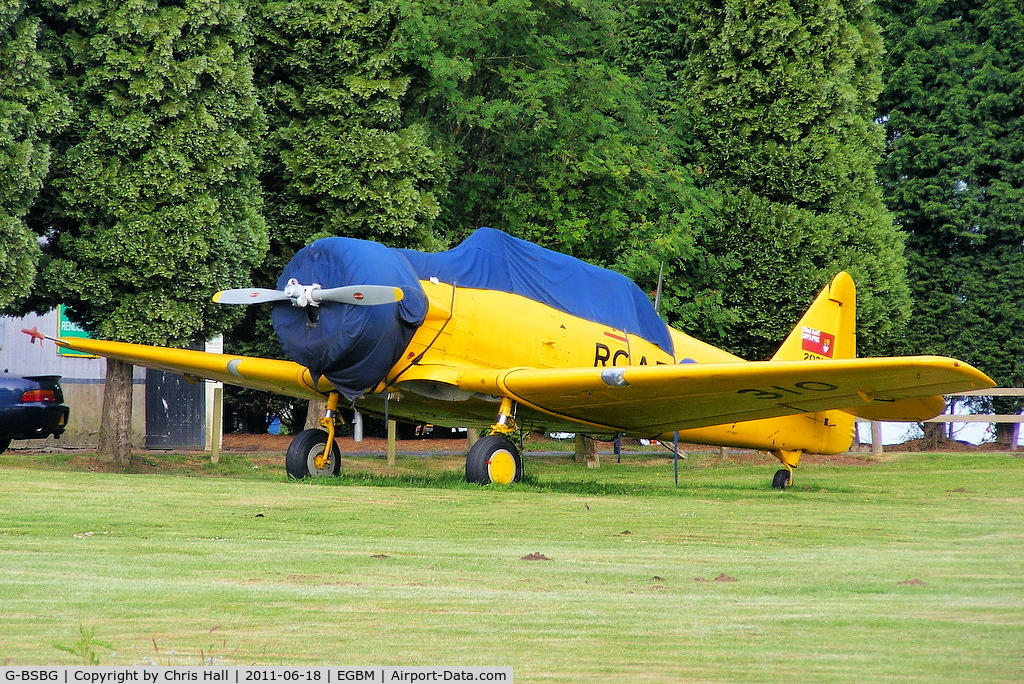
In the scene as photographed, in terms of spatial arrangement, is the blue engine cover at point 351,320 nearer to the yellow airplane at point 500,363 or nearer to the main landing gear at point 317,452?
the yellow airplane at point 500,363

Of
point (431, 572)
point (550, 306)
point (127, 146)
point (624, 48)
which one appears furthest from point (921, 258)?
point (431, 572)

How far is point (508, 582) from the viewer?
594cm

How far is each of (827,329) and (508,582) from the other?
36.1 feet

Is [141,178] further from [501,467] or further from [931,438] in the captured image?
[931,438]

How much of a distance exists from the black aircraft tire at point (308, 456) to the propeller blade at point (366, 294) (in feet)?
7.21

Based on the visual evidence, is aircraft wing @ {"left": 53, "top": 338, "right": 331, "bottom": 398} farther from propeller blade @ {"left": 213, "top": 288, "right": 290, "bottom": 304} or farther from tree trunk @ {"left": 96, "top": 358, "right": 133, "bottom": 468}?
tree trunk @ {"left": 96, "top": 358, "right": 133, "bottom": 468}

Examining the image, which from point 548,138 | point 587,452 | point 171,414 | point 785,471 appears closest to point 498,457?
point 785,471

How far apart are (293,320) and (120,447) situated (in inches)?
254

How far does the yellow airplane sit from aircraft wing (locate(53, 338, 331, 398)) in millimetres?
25

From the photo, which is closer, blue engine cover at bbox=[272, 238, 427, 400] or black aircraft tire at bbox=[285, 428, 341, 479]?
blue engine cover at bbox=[272, 238, 427, 400]

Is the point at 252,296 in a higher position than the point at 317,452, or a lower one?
higher

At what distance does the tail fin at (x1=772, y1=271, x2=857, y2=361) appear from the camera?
15.5m

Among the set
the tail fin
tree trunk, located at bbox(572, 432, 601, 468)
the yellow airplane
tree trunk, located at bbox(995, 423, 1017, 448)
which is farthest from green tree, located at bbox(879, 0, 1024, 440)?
the yellow airplane

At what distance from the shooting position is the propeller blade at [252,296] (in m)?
12.0
